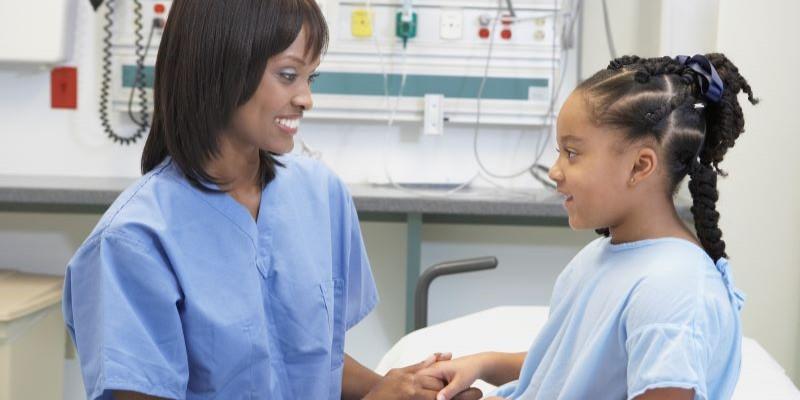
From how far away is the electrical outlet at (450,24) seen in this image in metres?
2.97

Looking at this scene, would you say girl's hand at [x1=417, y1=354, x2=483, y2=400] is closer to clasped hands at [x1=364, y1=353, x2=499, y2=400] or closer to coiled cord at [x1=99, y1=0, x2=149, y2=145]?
clasped hands at [x1=364, y1=353, x2=499, y2=400]

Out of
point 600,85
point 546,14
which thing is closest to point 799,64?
point 546,14

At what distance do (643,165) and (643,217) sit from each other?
7 centimetres

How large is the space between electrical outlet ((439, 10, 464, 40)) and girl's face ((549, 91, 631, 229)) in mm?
1778

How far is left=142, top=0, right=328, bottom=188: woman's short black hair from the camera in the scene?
1211 millimetres

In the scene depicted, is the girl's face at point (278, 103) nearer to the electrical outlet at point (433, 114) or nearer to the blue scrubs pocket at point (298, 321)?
the blue scrubs pocket at point (298, 321)

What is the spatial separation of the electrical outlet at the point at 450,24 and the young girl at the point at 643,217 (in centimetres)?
173

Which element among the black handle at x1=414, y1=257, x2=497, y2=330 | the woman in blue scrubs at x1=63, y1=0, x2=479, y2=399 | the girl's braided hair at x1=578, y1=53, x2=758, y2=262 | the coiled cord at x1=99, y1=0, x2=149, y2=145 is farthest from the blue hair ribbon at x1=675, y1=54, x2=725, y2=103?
the coiled cord at x1=99, y1=0, x2=149, y2=145

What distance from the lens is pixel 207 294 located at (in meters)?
1.23

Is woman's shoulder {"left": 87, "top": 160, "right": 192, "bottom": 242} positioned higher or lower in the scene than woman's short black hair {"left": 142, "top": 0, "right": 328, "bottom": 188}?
lower

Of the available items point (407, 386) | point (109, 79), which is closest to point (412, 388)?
point (407, 386)

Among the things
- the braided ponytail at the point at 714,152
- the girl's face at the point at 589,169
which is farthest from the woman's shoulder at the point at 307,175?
the braided ponytail at the point at 714,152

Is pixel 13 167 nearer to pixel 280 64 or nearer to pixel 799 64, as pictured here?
pixel 280 64

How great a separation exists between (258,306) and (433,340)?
24.5 inches
